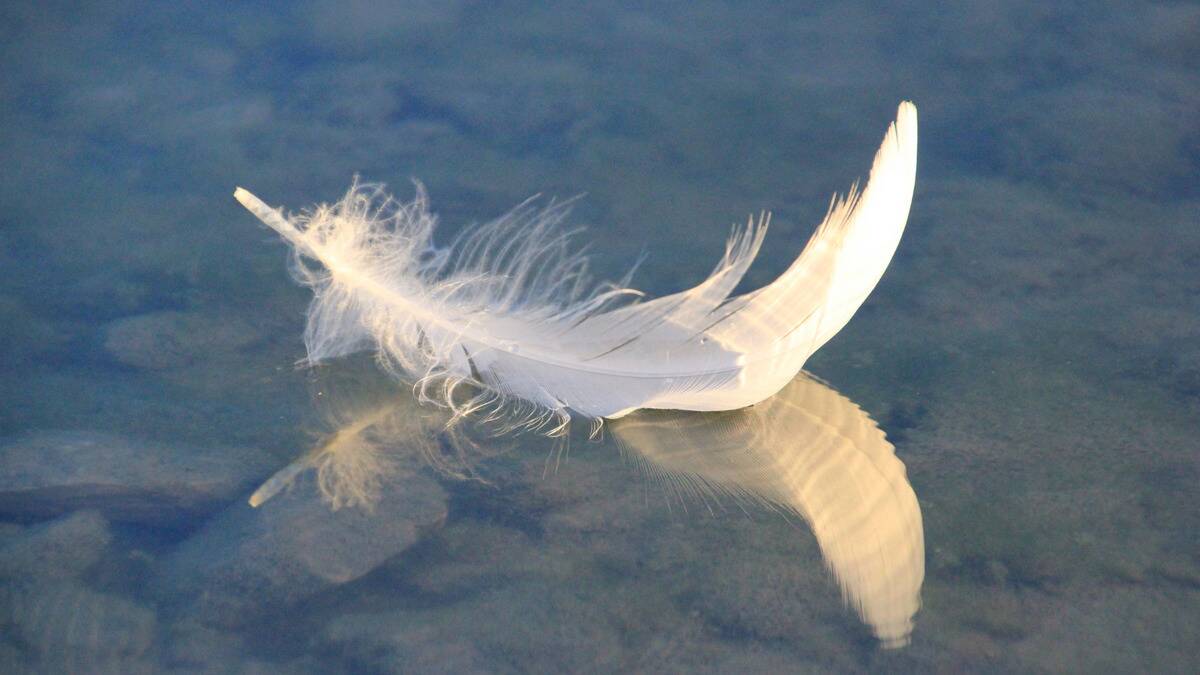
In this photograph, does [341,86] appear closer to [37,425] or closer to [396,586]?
[37,425]

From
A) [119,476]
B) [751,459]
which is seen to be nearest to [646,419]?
[751,459]

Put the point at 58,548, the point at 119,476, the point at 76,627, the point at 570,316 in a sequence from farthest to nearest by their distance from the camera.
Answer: the point at 570,316 < the point at 119,476 < the point at 58,548 < the point at 76,627

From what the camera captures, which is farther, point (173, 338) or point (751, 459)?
point (173, 338)

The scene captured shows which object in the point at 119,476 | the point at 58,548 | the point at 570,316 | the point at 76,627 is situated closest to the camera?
the point at 76,627

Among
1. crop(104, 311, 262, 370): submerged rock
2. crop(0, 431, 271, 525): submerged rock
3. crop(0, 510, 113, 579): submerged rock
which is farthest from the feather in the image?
crop(0, 510, 113, 579): submerged rock

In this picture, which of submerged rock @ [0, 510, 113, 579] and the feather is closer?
submerged rock @ [0, 510, 113, 579]

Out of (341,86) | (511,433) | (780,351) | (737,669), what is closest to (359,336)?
(511,433)

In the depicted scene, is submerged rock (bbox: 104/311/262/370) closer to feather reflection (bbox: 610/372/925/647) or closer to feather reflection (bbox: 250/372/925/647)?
feather reflection (bbox: 250/372/925/647)

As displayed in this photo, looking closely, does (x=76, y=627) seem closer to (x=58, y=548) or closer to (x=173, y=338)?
(x=58, y=548)

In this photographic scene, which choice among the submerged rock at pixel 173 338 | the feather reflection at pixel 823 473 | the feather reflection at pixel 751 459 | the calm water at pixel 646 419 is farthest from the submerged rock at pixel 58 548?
the feather reflection at pixel 823 473
